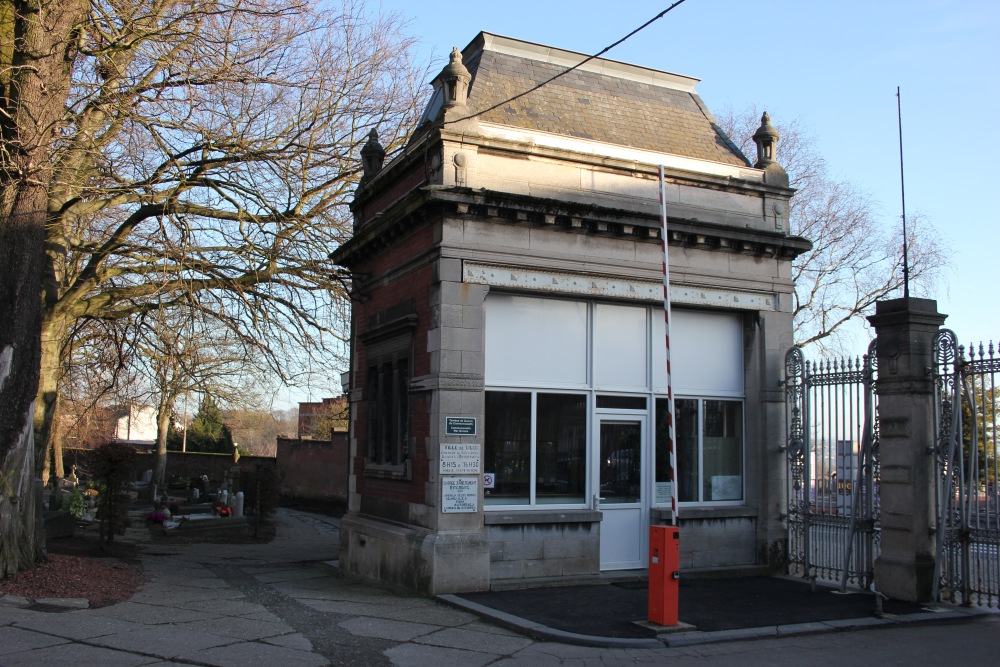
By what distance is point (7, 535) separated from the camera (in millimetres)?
10977

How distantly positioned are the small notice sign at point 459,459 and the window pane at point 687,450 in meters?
3.75

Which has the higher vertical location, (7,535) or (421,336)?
(421,336)

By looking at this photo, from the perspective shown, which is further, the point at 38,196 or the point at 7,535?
the point at 38,196

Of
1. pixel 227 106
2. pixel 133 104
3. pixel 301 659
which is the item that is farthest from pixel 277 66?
pixel 301 659

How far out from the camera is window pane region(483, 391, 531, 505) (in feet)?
39.9

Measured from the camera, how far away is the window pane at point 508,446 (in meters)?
12.2

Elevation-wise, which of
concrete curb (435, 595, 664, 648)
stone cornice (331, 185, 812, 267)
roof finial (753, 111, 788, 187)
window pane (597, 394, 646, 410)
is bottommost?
concrete curb (435, 595, 664, 648)

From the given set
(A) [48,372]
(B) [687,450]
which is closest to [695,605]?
(B) [687,450]

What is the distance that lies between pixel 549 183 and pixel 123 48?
21.7 feet

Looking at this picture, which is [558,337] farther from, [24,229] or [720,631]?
[24,229]

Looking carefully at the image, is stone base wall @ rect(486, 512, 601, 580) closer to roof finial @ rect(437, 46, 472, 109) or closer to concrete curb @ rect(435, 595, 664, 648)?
concrete curb @ rect(435, 595, 664, 648)

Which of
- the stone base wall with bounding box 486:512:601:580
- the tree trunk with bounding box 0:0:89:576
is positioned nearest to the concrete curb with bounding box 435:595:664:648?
the stone base wall with bounding box 486:512:601:580

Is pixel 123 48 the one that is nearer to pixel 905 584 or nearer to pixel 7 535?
pixel 7 535

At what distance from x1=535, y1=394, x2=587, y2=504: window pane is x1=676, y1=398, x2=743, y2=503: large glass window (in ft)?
5.99
